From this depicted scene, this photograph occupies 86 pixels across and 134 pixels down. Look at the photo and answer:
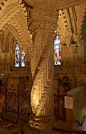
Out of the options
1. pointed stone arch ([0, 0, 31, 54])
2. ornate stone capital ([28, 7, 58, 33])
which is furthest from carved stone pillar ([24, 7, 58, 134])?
pointed stone arch ([0, 0, 31, 54])

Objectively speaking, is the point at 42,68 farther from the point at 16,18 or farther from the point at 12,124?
the point at 16,18

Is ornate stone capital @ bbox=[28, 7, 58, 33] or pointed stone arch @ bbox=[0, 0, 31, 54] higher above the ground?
pointed stone arch @ bbox=[0, 0, 31, 54]

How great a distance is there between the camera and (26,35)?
7.71 metres

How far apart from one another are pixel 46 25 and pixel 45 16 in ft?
0.69

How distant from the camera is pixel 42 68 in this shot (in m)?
3.05

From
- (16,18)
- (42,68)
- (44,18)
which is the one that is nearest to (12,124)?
(42,68)

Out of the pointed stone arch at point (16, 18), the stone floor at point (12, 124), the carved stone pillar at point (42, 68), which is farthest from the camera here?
the pointed stone arch at point (16, 18)

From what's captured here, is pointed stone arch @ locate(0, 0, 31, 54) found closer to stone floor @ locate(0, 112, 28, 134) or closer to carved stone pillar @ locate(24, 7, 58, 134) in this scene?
carved stone pillar @ locate(24, 7, 58, 134)

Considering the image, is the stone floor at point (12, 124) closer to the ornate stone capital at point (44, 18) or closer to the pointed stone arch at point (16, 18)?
the ornate stone capital at point (44, 18)

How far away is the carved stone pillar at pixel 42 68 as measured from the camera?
300cm

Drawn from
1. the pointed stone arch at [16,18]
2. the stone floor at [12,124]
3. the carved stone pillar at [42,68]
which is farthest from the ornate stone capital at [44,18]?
the stone floor at [12,124]

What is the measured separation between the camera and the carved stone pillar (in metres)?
3.00

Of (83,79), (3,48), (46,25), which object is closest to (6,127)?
(46,25)

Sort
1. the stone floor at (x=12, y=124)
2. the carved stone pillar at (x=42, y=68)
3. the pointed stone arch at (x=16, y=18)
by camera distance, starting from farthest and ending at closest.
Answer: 1. the pointed stone arch at (x=16, y=18)
2. the stone floor at (x=12, y=124)
3. the carved stone pillar at (x=42, y=68)
